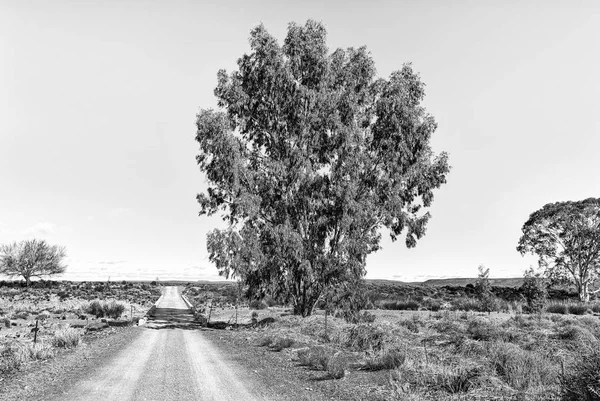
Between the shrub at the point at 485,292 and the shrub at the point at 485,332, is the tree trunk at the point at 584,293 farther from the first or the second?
the shrub at the point at 485,332

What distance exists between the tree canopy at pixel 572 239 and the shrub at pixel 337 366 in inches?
1512

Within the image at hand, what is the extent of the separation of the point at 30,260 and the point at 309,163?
72554 mm

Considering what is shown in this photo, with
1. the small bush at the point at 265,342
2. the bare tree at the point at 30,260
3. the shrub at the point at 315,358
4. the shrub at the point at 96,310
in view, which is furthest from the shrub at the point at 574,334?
Result: the bare tree at the point at 30,260

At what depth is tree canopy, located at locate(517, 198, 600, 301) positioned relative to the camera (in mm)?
40594

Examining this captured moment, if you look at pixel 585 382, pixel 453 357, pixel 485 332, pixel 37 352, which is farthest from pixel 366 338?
pixel 37 352

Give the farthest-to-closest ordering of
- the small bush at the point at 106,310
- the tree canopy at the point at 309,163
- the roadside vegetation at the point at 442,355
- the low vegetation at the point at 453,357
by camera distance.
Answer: the small bush at the point at 106,310 → the tree canopy at the point at 309,163 → the roadside vegetation at the point at 442,355 → the low vegetation at the point at 453,357

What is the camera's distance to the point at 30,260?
7400cm

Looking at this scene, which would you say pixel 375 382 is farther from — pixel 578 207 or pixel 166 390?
pixel 578 207

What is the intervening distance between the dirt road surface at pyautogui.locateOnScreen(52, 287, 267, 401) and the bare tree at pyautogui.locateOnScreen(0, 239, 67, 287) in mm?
71617

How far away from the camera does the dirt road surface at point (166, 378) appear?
9276mm

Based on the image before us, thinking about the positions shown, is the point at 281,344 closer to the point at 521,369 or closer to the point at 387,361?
the point at 387,361

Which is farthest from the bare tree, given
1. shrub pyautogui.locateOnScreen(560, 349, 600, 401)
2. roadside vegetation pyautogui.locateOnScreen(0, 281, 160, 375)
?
shrub pyautogui.locateOnScreen(560, 349, 600, 401)

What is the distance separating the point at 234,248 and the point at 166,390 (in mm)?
11496

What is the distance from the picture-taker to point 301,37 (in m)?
24.1
